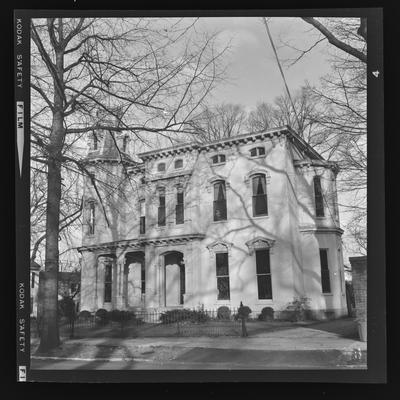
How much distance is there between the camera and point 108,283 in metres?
7.96

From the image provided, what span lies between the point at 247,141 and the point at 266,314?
290 centimetres

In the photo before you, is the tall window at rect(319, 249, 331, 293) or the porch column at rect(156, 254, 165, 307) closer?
the tall window at rect(319, 249, 331, 293)

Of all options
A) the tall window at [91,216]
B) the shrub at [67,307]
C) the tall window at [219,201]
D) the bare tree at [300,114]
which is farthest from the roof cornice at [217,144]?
the shrub at [67,307]

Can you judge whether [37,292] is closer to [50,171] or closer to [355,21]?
[50,171]

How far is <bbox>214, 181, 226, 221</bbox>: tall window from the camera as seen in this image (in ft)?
25.9

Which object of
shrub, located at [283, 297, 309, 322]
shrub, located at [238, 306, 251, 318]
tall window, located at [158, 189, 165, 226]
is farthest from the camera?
tall window, located at [158, 189, 165, 226]

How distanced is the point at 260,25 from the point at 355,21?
153 centimetres

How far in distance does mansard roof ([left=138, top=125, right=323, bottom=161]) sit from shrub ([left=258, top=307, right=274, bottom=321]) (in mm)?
2617

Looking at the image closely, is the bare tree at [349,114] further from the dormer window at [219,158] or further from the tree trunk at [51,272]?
the tree trunk at [51,272]

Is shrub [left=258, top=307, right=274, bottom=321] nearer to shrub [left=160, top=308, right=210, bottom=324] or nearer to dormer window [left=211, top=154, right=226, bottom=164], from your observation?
shrub [left=160, top=308, right=210, bottom=324]

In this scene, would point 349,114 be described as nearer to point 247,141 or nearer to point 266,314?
point 247,141

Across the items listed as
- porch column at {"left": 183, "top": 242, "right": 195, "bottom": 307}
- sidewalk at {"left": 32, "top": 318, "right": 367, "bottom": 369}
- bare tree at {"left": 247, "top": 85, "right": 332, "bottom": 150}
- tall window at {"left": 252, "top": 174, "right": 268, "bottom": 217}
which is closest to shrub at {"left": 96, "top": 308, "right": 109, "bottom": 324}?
sidewalk at {"left": 32, "top": 318, "right": 367, "bottom": 369}

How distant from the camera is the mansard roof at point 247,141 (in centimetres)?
777
